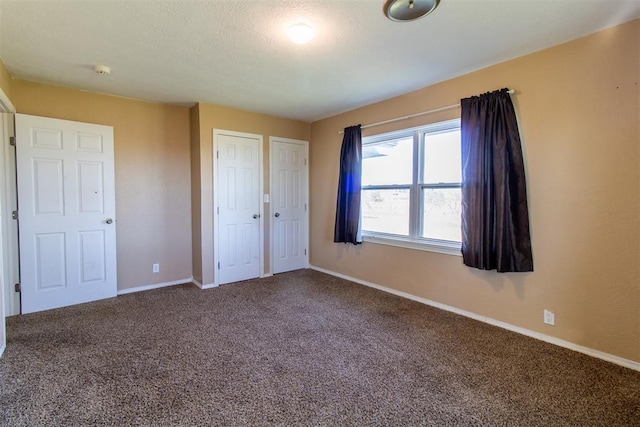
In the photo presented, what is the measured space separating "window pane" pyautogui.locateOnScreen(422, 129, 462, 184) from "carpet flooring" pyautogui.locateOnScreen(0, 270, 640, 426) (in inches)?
58.0

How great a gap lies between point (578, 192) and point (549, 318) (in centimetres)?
108

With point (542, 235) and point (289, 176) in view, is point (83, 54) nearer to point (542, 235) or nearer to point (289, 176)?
point (289, 176)

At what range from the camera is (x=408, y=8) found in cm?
199

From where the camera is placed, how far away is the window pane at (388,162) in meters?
3.77

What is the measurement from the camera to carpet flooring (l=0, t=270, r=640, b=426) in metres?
1.78

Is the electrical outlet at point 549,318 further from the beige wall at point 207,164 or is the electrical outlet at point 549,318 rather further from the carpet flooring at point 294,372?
the beige wall at point 207,164

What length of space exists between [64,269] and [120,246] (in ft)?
1.92

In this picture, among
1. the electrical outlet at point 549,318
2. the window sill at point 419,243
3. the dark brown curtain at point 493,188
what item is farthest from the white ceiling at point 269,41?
the electrical outlet at point 549,318

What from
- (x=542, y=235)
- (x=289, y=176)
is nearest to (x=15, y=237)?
(x=289, y=176)

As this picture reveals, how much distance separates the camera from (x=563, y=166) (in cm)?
253

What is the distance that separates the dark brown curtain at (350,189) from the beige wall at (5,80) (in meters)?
3.62

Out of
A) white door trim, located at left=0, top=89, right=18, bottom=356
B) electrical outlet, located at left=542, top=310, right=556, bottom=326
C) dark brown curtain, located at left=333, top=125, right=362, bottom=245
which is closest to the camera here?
electrical outlet, located at left=542, top=310, right=556, bottom=326

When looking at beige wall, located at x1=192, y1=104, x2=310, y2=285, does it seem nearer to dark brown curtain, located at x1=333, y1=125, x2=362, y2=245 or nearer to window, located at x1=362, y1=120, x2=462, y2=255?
dark brown curtain, located at x1=333, y1=125, x2=362, y2=245

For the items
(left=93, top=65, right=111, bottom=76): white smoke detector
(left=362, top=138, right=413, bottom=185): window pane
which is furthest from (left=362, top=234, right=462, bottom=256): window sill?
(left=93, top=65, right=111, bottom=76): white smoke detector
